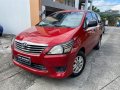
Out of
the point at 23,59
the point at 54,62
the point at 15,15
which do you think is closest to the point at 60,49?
the point at 54,62

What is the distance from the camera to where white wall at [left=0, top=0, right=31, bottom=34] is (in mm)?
9570

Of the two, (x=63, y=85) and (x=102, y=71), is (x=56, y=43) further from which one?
(x=102, y=71)

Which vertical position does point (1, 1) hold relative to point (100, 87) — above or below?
Answer: above

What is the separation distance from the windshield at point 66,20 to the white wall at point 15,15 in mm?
4765

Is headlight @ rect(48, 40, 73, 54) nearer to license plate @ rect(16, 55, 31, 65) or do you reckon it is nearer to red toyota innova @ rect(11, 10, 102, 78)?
red toyota innova @ rect(11, 10, 102, 78)

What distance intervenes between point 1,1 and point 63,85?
7798mm

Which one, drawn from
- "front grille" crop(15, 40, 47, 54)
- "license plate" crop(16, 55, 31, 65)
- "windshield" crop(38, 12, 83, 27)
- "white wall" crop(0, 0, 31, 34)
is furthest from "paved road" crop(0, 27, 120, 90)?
"white wall" crop(0, 0, 31, 34)

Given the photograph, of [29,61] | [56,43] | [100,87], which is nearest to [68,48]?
[56,43]

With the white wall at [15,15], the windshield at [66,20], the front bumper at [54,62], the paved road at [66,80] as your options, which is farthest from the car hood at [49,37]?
the white wall at [15,15]

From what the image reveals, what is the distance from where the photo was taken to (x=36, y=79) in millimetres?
4023

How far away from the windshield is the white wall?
477cm

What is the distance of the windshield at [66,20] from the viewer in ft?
15.1

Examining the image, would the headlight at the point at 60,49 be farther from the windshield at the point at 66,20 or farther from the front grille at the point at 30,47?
the windshield at the point at 66,20

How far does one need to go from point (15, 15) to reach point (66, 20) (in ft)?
19.1
